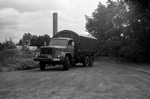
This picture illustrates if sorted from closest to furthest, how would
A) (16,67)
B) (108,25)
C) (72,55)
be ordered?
1. (16,67)
2. (72,55)
3. (108,25)

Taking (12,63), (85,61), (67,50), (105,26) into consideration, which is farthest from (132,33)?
(105,26)

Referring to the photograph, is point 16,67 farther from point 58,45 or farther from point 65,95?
point 65,95

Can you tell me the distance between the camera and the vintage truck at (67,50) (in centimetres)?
1480

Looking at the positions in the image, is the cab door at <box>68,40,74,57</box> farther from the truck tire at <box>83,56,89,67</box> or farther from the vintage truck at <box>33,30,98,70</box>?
the truck tire at <box>83,56,89,67</box>

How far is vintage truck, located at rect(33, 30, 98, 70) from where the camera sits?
14797 mm

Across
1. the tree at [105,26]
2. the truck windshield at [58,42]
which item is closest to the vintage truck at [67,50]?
the truck windshield at [58,42]

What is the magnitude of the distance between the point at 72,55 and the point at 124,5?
15.7m

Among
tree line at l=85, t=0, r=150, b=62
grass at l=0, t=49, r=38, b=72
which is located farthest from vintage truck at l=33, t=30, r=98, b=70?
tree line at l=85, t=0, r=150, b=62

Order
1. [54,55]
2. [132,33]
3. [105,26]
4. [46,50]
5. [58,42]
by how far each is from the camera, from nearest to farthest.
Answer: [54,55]
[46,50]
[58,42]
[132,33]
[105,26]

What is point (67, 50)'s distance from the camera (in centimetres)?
1614

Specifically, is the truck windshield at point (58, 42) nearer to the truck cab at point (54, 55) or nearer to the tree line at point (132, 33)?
the truck cab at point (54, 55)

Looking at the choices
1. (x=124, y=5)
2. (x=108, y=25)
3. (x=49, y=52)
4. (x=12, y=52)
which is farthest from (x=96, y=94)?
(x=108, y=25)

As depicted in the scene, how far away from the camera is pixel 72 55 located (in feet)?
56.0

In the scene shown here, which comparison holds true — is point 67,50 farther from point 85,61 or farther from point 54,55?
point 85,61
